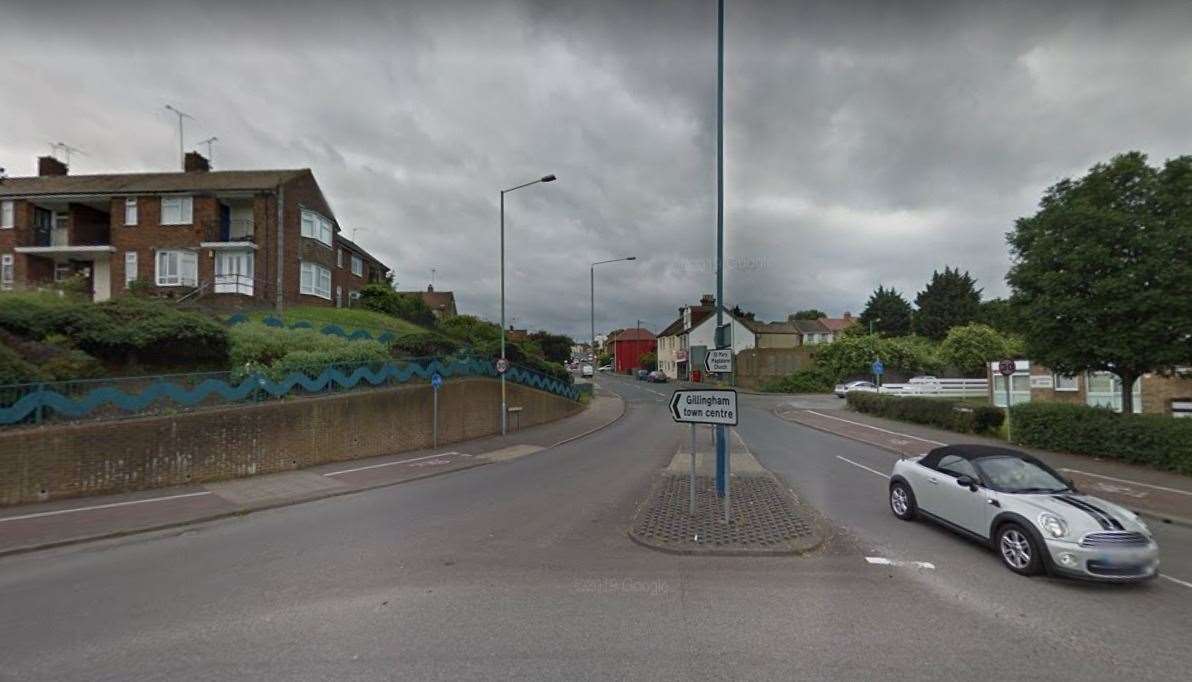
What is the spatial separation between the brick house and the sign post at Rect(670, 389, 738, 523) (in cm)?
2354

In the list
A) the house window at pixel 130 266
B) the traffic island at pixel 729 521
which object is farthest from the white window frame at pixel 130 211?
the traffic island at pixel 729 521

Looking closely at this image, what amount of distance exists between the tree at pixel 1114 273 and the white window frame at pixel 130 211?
120ft

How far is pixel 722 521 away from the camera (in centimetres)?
698

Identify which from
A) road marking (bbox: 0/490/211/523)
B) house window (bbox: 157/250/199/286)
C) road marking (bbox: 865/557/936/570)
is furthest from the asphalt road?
house window (bbox: 157/250/199/286)

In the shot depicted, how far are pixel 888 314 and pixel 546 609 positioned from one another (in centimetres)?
7056

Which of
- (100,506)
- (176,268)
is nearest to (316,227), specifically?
(176,268)

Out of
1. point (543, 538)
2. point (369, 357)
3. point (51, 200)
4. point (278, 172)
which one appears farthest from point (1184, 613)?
point (51, 200)

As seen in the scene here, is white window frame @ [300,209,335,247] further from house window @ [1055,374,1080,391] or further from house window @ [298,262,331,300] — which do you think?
house window @ [1055,374,1080,391]

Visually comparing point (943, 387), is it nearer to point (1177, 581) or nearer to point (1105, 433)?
point (1105, 433)

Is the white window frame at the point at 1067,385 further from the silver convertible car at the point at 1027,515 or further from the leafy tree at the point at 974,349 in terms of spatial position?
the silver convertible car at the point at 1027,515

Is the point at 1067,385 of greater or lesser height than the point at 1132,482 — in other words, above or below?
above

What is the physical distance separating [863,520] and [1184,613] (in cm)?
325

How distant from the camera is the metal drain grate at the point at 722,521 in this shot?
6.20 m

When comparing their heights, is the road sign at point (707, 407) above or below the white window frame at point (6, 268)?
below
